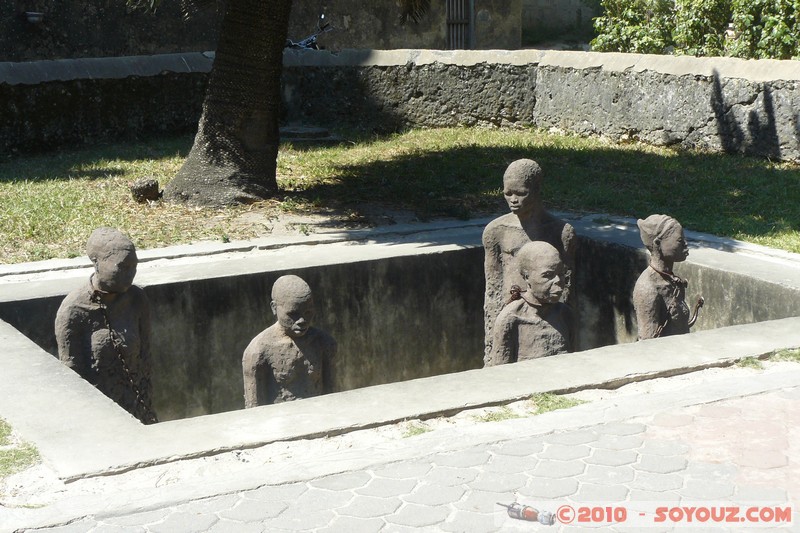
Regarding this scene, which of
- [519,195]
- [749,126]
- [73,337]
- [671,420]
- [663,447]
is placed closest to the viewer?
[663,447]

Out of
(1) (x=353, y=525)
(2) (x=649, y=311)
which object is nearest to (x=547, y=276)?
(2) (x=649, y=311)

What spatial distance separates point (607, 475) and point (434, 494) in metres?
0.69

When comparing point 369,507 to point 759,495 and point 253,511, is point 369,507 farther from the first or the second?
point 759,495

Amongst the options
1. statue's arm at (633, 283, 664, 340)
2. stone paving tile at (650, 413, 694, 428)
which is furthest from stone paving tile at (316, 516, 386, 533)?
statue's arm at (633, 283, 664, 340)

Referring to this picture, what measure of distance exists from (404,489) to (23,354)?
2582 millimetres

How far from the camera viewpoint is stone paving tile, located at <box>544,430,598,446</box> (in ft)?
15.1

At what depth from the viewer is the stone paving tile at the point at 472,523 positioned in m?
3.88

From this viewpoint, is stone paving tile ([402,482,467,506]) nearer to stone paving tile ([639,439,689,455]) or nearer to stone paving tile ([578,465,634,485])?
stone paving tile ([578,465,634,485])

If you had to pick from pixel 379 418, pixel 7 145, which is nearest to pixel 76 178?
pixel 7 145

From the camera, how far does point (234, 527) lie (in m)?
3.88

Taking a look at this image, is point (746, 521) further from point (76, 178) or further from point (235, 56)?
point (76, 178)

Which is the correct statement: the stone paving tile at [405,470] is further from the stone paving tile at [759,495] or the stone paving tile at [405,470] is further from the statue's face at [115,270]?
the statue's face at [115,270]

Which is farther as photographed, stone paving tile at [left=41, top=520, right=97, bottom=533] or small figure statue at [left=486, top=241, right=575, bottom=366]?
small figure statue at [left=486, top=241, right=575, bottom=366]

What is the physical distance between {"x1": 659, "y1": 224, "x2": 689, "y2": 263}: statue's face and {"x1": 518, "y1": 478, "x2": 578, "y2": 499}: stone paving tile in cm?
274
